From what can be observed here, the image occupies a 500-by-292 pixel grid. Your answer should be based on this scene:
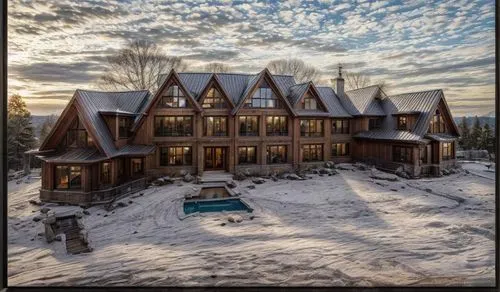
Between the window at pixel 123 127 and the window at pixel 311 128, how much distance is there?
902 cm

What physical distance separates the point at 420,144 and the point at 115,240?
13900 mm

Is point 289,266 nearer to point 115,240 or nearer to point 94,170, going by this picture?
point 115,240

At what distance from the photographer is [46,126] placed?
9500mm

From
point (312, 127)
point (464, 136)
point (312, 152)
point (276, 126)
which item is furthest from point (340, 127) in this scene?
point (464, 136)

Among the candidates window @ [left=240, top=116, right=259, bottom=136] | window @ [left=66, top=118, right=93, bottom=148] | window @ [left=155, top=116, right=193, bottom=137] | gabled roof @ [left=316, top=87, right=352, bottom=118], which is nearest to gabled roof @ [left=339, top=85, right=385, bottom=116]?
gabled roof @ [left=316, top=87, right=352, bottom=118]

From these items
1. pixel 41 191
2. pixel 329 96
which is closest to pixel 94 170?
pixel 41 191

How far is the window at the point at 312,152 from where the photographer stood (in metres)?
15.5

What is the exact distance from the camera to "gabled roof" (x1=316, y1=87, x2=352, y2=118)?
1639 cm

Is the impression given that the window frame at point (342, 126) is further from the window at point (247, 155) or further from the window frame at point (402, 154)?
the window at point (247, 155)

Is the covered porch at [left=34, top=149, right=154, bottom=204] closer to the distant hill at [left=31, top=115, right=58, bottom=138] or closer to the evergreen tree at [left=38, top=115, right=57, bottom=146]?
the evergreen tree at [left=38, top=115, right=57, bottom=146]

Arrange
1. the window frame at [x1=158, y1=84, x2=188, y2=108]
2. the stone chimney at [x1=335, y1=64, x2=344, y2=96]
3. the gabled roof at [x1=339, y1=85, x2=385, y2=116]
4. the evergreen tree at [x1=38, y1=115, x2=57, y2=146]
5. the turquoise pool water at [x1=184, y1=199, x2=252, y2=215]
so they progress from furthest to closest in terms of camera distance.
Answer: the stone chimney at [x1=335, y1=64, x2=344, y2=96] → the gabled roof at [x1=339, y1=85, x2=385, y2=116] → the window frame at [x1=158, y1=84, x2=188, y2=108] → the evergreen tree at [x1=38, y1=115, x2=57, y2=146] → the turquoise pool water at [x1=184, y1=199, x2=252, y2=215]

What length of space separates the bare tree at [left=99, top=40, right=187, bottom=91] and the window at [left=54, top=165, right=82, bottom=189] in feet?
10.6

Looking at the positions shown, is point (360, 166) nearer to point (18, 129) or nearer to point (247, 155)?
point (247, 155)

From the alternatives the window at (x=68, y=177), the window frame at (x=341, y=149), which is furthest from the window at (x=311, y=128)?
the window at (x=68, y=177)
